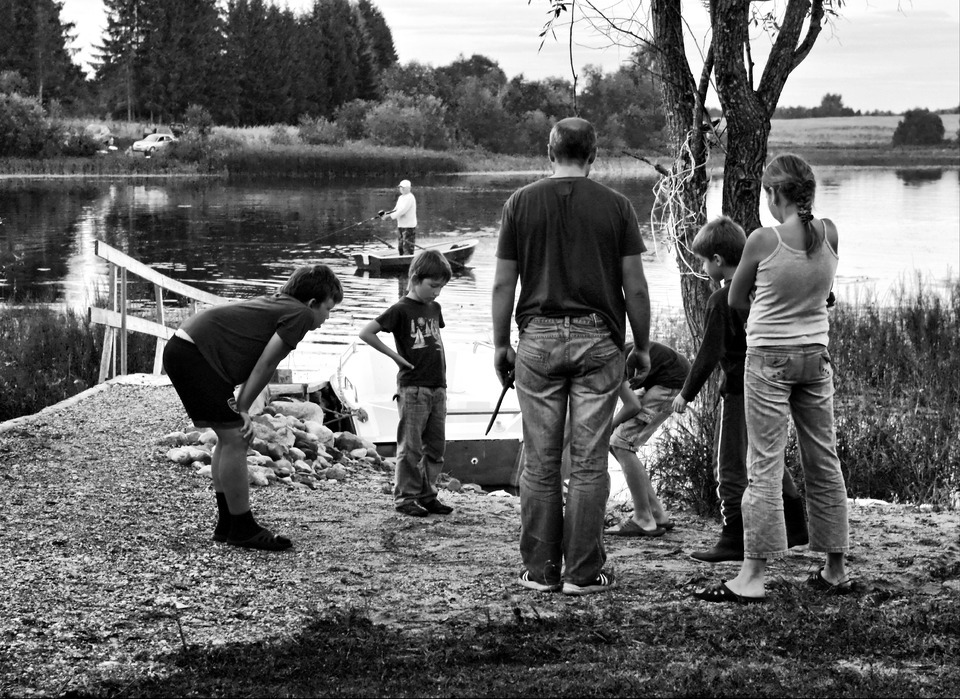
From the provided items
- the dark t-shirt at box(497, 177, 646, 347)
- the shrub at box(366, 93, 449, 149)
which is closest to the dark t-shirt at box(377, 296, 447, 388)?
the dark t-shirt at box(497, 177, 646, 347)

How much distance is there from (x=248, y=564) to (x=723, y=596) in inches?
78.4

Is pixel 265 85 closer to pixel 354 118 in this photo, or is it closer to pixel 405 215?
pixel 354 118

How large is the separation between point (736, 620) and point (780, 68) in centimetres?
372

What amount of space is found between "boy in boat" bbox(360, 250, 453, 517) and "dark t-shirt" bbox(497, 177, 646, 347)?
179 centimetres

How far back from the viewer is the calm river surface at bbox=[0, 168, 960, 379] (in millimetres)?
23859

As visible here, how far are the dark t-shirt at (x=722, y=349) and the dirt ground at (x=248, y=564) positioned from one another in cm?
77

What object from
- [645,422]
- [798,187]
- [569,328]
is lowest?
[645,422]

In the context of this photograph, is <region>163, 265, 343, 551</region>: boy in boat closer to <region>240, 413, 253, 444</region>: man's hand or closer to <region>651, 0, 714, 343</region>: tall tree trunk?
<region>240, 413, 253, 444</region>: man's hand

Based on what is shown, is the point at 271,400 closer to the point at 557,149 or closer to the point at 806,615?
the point at 557,149

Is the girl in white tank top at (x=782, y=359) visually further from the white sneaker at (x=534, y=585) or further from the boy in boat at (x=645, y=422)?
the boy in boat at (x=645, y=422)

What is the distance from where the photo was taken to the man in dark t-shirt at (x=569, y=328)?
4215mm

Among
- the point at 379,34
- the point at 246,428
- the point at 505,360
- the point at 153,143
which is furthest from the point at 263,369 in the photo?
the point at 379,34

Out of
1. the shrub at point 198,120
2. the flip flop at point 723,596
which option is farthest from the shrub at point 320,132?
A: the flip flop at point 723,596

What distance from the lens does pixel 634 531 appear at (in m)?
5.54
